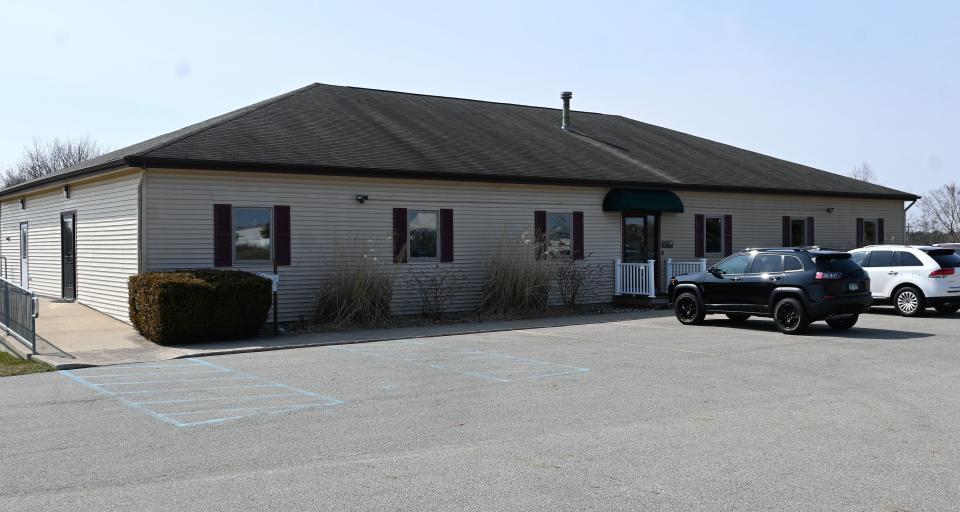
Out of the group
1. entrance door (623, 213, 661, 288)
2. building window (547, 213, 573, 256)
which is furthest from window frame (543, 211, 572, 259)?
entrance door (623, 213, 661, 288)

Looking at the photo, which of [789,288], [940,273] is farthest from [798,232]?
[789,288]

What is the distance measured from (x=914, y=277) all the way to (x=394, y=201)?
1106 cm

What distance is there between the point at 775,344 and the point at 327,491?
9.73 m

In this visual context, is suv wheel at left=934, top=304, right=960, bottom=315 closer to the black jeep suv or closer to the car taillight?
the car taillight

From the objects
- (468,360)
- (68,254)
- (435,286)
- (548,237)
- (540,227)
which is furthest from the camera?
(548,237)

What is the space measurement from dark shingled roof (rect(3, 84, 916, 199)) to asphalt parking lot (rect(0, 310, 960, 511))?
18.9ft

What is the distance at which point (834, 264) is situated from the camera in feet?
49.9

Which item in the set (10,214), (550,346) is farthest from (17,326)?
A: (10,214)

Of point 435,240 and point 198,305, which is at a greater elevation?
point 435,240

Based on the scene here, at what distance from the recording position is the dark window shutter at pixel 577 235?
21.6m

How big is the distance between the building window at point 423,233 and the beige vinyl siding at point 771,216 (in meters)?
7.28

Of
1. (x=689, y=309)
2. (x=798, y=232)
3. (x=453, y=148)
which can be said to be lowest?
(x=689, y=309)

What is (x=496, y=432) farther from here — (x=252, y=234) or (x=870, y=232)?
(x=870, y=232)

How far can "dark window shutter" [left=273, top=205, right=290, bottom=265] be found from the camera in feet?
56.3
